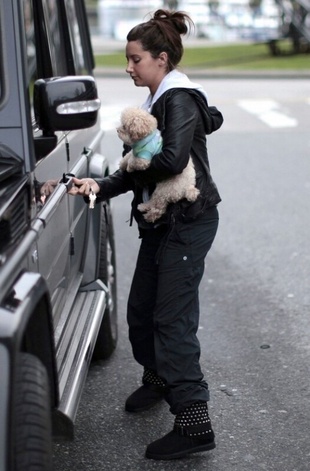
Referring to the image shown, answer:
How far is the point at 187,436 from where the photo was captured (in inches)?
176

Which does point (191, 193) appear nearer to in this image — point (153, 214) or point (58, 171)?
point (153, 214)

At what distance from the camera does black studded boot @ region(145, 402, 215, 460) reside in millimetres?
4453

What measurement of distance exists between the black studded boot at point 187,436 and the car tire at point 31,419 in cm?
144

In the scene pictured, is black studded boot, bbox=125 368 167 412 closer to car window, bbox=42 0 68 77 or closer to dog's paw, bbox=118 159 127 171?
dog's paw, bbox=118 159 127 171

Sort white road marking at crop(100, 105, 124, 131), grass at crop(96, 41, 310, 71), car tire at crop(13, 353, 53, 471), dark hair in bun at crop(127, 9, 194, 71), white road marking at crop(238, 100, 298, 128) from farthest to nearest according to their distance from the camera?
grass at crop(96, 41, 310, 71)
white road marking at crop(238, 100, 298, 128)
white road marking at crop(100, 105, 124, 131)
dark hair in bun at crop(127, 9, 194, 71)
car tire at crop(13, 353, 53, 471)

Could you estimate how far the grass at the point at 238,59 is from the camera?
2494 cm

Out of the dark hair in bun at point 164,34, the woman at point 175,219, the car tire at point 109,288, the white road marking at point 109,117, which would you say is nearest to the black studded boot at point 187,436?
the woman at point 175,219

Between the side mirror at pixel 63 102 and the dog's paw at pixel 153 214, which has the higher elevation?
the side mirror at pixel 63 102

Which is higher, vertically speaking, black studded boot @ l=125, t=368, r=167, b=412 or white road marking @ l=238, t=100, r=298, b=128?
black studded boot @ l=125, t=368, r=167, b=412

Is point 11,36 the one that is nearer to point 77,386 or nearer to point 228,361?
point 77,386

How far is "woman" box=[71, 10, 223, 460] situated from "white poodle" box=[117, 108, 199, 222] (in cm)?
4

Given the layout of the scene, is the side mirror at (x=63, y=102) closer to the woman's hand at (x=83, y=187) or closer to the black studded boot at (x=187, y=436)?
the woman's hand at (x=83, y=187)

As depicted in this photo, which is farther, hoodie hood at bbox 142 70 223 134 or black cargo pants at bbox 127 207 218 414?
black cargo pants at bbox 127 207 218 414

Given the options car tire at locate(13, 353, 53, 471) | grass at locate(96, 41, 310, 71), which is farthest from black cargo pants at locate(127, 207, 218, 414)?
grass at locate(96, 41, 310, 71)
